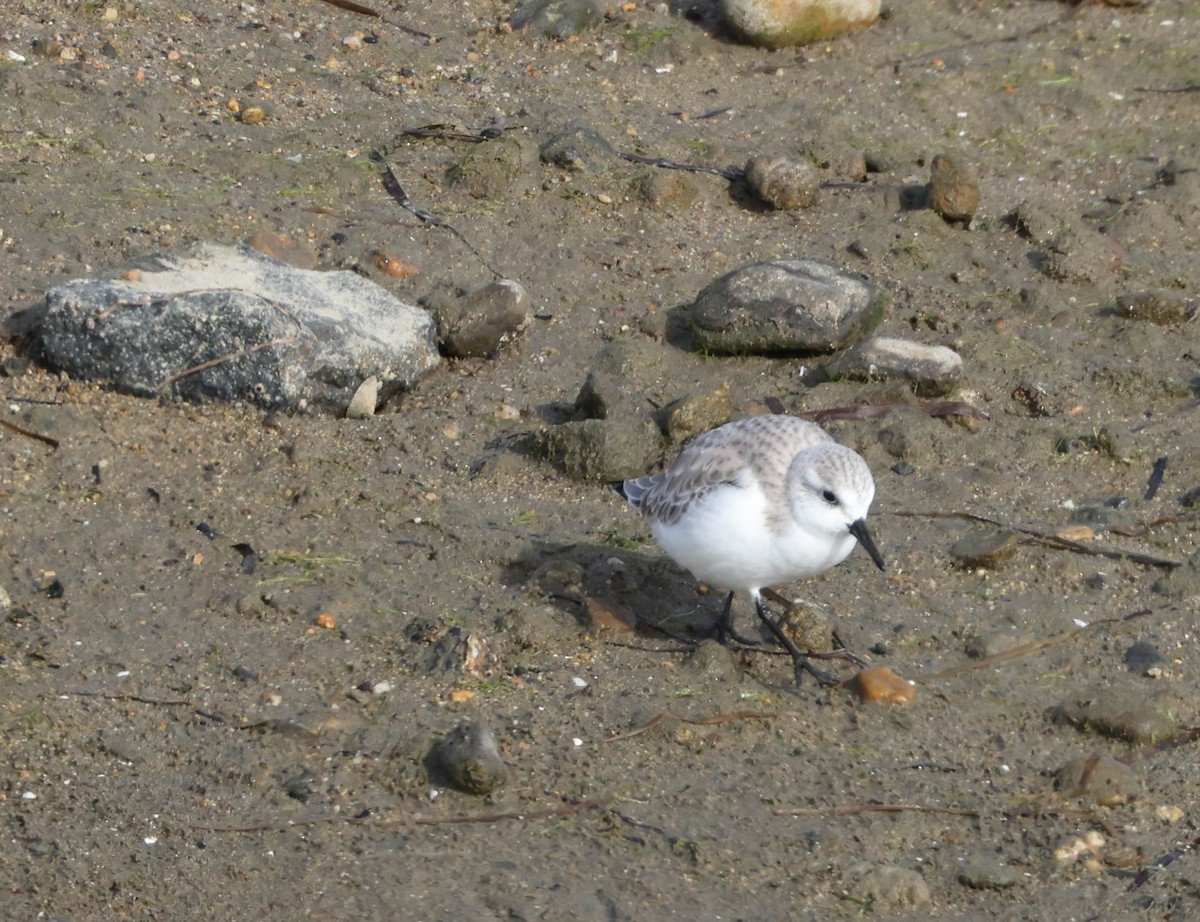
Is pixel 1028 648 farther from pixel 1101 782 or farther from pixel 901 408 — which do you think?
pixel 901 408

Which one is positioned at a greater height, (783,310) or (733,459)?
(733,459)

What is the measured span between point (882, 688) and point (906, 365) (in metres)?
1.79

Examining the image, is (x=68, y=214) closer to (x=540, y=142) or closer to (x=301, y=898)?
(x=540, y=142)

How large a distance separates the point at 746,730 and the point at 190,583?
185 cm

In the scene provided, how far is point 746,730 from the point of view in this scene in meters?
4.47

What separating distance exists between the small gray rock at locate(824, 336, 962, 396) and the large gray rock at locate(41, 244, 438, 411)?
1.79 m

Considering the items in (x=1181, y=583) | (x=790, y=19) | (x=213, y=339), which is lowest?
(x=1181, y=583)

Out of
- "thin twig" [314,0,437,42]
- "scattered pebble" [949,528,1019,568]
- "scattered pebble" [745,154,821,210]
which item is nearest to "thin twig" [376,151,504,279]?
"thin twig" [314,0,437,42]

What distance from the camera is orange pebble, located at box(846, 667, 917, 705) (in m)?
4.66

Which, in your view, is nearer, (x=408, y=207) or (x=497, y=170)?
(x=408, y=207)

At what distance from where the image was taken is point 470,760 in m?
4.03

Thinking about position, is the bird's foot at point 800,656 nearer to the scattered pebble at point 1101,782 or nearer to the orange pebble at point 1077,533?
the scattered pebble at point 1101,782

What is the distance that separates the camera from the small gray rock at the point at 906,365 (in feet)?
19.8

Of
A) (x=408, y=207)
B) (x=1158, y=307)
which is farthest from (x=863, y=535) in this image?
(x=408, y=207)
